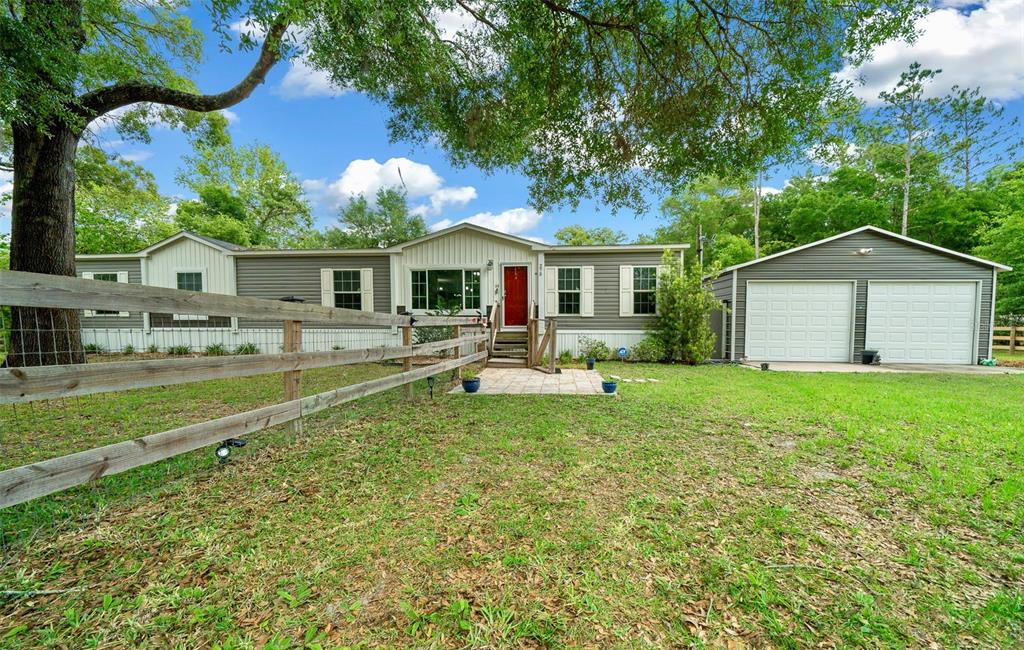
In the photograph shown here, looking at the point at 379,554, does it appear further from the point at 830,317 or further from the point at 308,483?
the point at 830,317

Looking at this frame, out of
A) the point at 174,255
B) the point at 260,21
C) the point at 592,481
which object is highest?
the point at 260,21

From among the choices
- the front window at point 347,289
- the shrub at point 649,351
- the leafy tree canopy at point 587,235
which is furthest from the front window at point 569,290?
the leafy tree canopy at point 587,235

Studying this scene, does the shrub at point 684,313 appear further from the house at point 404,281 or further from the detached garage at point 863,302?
the detached garage at point 863,302

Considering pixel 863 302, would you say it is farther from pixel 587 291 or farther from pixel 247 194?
pixel 247 194

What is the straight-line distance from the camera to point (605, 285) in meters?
10.7

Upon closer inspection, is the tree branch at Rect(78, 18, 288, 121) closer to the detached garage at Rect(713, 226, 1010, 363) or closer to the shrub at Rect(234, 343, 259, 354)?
the shrub at Rect(234, 343, 259, 354)

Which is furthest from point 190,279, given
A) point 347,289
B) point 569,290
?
point 569,290

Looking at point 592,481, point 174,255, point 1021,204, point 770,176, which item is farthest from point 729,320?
point 174,255

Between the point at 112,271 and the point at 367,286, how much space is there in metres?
8.17

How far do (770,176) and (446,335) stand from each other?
7256mm

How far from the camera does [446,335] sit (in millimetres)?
9578

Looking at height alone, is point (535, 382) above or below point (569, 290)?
below

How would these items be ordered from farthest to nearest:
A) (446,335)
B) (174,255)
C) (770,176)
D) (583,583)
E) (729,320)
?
(174,255) < (729,320) < (446,335) < (770,176) < (583,583)

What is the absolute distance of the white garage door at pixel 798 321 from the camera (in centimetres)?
1007
